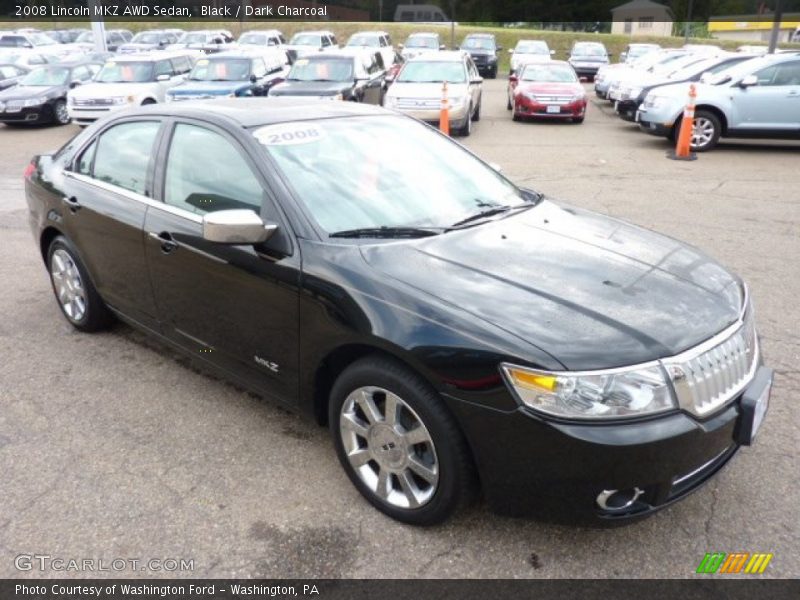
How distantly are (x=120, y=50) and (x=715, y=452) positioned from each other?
31603mm

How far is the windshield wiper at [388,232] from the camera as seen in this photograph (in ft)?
9.97

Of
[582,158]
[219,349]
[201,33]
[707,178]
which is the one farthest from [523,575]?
[201,33]

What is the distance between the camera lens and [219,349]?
346 cm

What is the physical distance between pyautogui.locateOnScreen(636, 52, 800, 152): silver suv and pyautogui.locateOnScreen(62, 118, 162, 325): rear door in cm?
1052

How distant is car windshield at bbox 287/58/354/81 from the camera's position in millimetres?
14445

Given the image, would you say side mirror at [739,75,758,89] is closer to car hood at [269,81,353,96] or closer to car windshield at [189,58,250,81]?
car hood at [269,81,353,96]

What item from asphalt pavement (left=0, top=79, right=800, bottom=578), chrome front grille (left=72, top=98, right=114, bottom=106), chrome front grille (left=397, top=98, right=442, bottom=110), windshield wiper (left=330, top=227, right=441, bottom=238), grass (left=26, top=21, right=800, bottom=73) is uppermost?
grass (left=26, top=21, right=800, bottom=73)

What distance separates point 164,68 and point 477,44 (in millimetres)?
18766

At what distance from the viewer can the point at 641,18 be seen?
58.5 metres

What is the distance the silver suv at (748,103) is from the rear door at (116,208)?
10.5m

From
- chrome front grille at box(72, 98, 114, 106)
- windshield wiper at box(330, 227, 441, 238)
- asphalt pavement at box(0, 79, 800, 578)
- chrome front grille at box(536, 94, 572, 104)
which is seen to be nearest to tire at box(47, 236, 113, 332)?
asphalt pavement at box(0, 79, 800, 578)

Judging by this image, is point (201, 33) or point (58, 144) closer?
point (58, 144)

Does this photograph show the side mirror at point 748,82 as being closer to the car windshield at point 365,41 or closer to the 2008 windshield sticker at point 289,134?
the 2008 windshield sticker at point 289,134

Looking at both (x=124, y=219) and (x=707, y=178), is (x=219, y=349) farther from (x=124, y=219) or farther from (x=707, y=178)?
(x=707, y=178)
